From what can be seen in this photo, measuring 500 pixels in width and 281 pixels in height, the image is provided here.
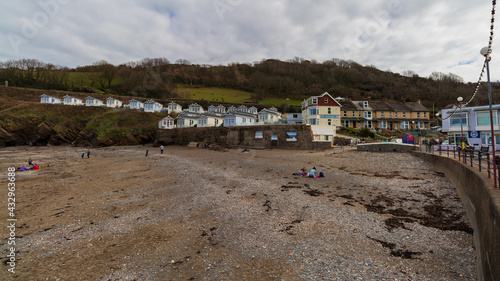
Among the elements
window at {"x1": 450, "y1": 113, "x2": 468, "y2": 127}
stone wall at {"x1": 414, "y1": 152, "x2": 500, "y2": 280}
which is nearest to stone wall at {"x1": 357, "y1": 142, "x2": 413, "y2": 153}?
window at {"x1": 450, "y1": 113, "x2": 468, "y2": 127}

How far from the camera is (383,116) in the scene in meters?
47.5

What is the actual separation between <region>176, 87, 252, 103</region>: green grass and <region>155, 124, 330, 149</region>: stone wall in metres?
34.3

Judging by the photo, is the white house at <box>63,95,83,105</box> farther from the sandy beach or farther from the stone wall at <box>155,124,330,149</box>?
the sandy beach

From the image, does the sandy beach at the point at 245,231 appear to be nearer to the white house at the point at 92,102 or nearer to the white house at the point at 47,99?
the white house at the point at 92,102

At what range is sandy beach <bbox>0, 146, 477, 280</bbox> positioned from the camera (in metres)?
5.54

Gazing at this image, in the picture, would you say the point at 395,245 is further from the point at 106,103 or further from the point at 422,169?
the point at 106,103

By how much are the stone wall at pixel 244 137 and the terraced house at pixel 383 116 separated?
20.9 meters

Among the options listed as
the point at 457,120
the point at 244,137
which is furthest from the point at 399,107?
the point at 244,137

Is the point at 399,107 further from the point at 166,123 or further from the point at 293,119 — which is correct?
the point at 166,123

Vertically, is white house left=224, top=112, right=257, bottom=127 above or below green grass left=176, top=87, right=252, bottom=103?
below

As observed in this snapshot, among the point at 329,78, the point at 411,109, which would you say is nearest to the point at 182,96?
the point at 329,78

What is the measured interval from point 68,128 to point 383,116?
7192 centimetres

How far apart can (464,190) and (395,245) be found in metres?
6.27

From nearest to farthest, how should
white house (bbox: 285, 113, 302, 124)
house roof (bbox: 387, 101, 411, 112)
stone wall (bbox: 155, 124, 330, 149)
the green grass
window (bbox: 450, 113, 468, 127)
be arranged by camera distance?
window (bbox: 450, 113, 468, 127), stone wall (bbox: 155, 124, 330, 149), white house (bbox: 285, 113, 302, 124), house roof (bbox: 387, 101, 411, 112), the green grass
